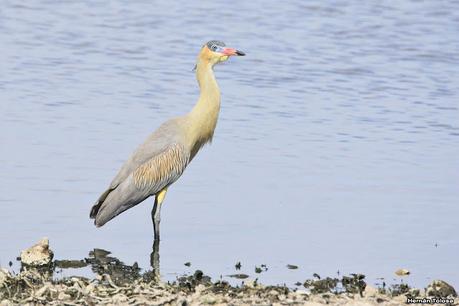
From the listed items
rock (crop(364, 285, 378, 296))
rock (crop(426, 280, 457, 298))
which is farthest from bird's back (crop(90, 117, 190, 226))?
rock (crop(426, 280, 457, 298))

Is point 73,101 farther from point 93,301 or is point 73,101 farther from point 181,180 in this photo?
point 93,301

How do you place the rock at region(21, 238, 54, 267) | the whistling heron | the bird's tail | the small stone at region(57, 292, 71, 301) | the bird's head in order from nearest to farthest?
the small stone at region(57, 292, 71, 301), the rock at region(21, 238, 54, 267), the bird's tail, the whistling heron, the bird's head

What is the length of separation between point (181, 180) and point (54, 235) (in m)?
2.23

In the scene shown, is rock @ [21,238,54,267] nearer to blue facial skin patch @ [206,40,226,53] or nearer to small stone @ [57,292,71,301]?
small stone @ [57,292,71,301]

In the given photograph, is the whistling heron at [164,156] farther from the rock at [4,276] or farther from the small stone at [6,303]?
the small stone at [6,303]

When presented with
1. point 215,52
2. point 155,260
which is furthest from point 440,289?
point 215,52

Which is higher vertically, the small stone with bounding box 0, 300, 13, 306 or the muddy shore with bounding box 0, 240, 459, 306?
the muddy shore with bounding box 0, 240, 459, 306

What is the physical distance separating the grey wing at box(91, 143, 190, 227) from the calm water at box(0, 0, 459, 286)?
28 centimetres

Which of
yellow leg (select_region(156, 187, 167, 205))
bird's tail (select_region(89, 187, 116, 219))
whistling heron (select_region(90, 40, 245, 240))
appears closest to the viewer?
bird's tail (select_region(89, 187, 116, 219))

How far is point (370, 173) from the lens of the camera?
12898 millimetres

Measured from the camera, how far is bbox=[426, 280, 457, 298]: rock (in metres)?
8.86

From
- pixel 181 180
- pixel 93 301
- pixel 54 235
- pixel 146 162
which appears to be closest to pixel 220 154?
pixel 181 180

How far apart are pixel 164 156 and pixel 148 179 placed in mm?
273

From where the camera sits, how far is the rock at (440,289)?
8859 mm
